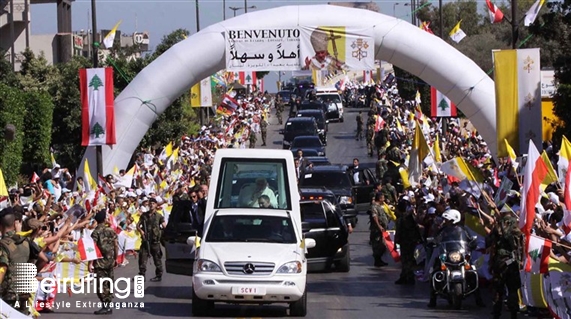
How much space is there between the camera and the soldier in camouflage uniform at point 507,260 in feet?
52.2

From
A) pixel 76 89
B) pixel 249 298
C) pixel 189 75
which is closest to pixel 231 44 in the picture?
pixel 189 75

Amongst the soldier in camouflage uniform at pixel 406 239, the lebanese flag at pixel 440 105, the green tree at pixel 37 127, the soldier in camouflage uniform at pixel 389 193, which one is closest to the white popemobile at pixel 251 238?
the soldier in camouflage uniform at pixel 406 239

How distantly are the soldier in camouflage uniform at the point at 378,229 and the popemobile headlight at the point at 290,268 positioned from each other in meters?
7.59

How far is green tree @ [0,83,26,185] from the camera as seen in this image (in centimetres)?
3083

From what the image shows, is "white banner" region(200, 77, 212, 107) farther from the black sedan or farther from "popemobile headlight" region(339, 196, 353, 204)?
"popemobile headlight" region(339, 196, 353, 204)

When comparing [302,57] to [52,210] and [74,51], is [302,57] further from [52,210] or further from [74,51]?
[74,51]

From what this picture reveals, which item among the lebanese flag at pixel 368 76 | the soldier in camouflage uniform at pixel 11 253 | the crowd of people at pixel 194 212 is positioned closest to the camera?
the soldier in camouflage uniform at pixel 11 253

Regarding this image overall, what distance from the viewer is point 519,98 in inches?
1014

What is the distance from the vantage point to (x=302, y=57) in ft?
103

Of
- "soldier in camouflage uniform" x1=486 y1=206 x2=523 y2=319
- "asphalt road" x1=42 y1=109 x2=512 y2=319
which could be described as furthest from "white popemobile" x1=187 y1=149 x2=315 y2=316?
"soldier in camouflage uniform" x1=486 y1=206 x2=523 y2=319

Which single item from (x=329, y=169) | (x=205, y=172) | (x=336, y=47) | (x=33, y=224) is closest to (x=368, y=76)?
(x=205, y=172)

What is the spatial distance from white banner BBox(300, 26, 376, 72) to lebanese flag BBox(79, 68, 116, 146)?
5065 millimetres

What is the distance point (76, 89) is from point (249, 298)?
1067 inches

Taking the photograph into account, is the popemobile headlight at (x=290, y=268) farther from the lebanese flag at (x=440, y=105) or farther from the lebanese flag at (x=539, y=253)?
the lebanese flag at (x=440, y=105)
